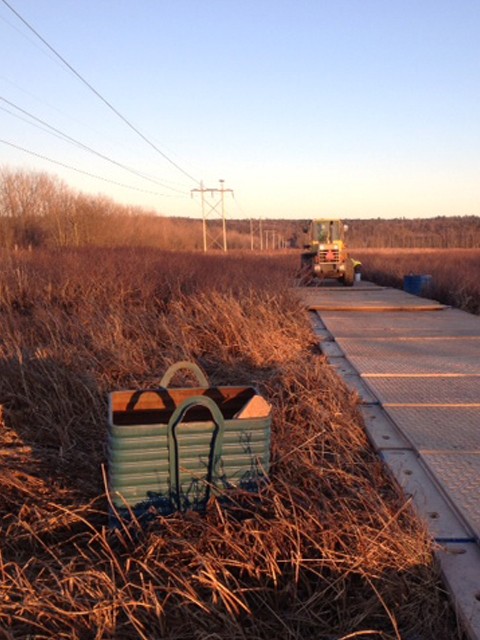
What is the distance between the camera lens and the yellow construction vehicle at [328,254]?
63.0ft

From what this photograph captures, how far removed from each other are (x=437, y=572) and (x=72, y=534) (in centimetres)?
168

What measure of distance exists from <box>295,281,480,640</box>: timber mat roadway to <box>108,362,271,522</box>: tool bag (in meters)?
0.89

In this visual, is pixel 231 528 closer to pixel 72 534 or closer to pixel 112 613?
pixel 112 613

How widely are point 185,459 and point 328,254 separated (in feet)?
57.5

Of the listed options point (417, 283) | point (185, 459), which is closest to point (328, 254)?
point (417, 283)

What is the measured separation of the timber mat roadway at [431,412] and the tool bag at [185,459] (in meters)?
0.89

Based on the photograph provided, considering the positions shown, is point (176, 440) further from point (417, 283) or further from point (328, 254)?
point (328, 254)

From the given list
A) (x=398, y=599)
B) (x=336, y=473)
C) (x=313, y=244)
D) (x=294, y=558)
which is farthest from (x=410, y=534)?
(x=313, y=244)

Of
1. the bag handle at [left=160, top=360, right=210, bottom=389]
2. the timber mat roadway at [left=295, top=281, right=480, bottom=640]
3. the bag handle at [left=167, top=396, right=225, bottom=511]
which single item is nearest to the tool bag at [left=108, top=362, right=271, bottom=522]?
the bag handle at [left=167, top=396, right=225, bottom=511]

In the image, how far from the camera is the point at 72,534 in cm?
264

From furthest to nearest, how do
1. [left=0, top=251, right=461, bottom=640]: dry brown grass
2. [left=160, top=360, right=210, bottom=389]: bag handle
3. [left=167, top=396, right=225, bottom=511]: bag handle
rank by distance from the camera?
[left=160, top=360, right=210, bottom=389]: bag handle
[left=167, top=396, right=225, bottom=511]: bag handle
[left=0, top=251, right=461, bottom=640]: dry brown grass

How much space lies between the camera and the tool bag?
242 centimetres

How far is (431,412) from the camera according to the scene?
14.1ft

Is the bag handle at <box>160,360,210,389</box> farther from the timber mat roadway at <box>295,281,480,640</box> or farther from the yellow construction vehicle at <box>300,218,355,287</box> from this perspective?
the yellow construction vehicle at <box>300,218,355,287</box>
